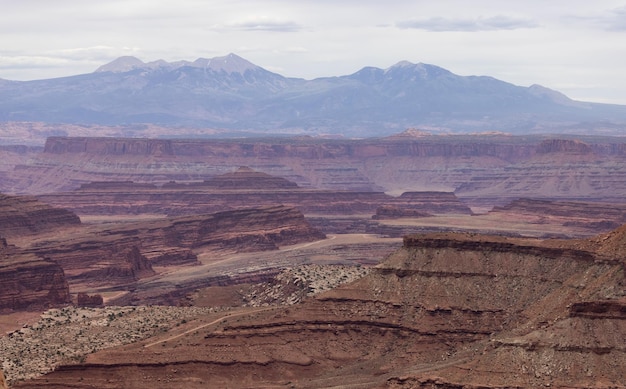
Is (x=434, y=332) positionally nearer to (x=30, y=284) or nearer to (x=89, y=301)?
(x=89, y=301)

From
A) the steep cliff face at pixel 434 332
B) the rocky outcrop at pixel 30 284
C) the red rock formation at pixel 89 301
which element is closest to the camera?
the steep cliff face at pixel 434 332

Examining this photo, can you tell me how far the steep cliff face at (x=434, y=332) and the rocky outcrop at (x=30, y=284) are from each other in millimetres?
49079

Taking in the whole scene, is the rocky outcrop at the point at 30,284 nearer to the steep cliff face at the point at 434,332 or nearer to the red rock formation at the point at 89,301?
the red rock formation at the point at 89,301

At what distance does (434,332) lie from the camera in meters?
97.1

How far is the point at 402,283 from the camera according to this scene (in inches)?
4097

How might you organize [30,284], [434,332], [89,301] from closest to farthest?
[434,332] < [89,301] < [30,284]

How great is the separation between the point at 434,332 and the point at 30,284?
227 ft

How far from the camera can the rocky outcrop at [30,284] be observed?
150 meters

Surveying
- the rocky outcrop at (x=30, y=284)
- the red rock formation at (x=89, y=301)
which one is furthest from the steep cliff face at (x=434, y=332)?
the rocky outcrop at (x=30, y=284)

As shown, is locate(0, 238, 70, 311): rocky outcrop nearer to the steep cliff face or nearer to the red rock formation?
the red rock formation

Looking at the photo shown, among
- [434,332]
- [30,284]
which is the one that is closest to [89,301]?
[30,284]

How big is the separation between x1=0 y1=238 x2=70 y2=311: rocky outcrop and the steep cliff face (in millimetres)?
49079

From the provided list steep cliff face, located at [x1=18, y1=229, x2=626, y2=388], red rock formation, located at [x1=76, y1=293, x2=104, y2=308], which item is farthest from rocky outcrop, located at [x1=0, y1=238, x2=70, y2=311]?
steep cliff face, located at [x1=18, y1=229, x2=626, y2=388]

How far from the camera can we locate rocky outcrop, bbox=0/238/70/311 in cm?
14988
